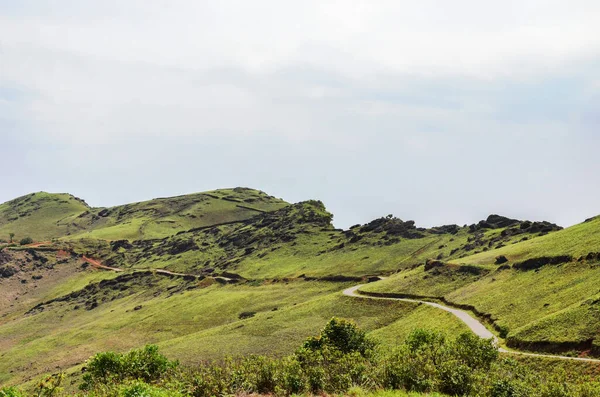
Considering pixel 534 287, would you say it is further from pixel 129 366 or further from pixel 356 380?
pixel 129 366

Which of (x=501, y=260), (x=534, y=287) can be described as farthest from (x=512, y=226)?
(x=534, y=287)

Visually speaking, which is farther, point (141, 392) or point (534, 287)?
point (534, 287)

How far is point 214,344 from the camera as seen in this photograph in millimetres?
98000

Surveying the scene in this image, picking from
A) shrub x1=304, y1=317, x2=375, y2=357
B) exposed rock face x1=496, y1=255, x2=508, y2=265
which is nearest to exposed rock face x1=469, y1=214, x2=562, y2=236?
exposed rock face x1=496, y1=255, x2=508, y2=265

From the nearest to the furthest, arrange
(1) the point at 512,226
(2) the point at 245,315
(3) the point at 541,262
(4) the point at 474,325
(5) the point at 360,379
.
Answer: (5) the point at 360,379, (4) the point at 474,325, (3) the point at 541,262, (2) the point at 245,315, (1) the point at 512,226

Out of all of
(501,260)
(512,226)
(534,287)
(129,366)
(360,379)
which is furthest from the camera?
(512,226)

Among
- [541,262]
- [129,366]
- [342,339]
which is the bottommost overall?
[342,339]

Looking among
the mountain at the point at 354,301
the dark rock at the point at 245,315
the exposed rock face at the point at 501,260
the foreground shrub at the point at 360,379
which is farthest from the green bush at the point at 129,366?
the exposed rock face at the point at 501,260

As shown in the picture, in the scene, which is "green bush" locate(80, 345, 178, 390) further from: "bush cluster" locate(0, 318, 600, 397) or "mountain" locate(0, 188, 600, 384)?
"mountain" locate(0, 188, 600, 384)

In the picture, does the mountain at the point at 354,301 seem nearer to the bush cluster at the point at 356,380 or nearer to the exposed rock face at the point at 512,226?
the exposed rock face at the point at 512,226

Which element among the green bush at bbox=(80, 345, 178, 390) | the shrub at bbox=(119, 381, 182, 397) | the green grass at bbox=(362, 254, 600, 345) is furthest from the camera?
the green grass at bbox=(362, 254, 600, 345)

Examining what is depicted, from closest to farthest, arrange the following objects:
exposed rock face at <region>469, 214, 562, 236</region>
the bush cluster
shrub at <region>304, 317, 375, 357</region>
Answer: the bush cluster, shrub at <region>304, 317, 375, 357</region>, exposed rock face at <region>469, 214, 562, 236</region>

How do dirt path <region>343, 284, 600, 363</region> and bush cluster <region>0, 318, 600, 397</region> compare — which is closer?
bush cluster <region>0, 318, 600, 397</region>

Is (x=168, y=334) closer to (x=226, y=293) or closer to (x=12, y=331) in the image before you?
(x=226, y=293)
